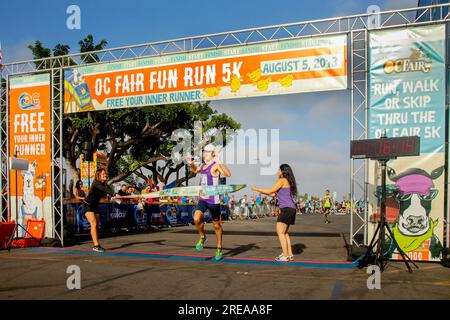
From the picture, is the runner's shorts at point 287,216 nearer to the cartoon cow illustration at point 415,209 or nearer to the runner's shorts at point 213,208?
the runner's shorts at point 213,208

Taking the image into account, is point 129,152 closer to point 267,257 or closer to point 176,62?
point 176,62

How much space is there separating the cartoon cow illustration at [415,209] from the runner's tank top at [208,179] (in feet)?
12.3

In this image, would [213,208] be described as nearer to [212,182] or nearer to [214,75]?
[212,182]

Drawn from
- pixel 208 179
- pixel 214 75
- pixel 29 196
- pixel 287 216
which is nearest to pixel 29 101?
pixel 29 196

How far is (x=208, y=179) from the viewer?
9445 millimetres

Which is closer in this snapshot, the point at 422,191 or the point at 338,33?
the point at 422,191

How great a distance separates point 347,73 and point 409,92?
148 cm

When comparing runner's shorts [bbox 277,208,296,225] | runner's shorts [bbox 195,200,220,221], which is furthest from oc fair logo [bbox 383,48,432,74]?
runner's shorts [bbox 195,200,220,221]

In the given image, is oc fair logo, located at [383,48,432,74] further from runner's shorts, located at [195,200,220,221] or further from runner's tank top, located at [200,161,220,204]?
runner's shorts, located at [195,200,220,221]

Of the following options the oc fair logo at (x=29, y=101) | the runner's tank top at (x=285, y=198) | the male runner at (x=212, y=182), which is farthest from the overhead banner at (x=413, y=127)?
the oc fair logo at (x=29, y=101)

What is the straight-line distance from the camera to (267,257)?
979 centimetres

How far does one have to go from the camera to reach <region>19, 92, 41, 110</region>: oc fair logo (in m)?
12.9
